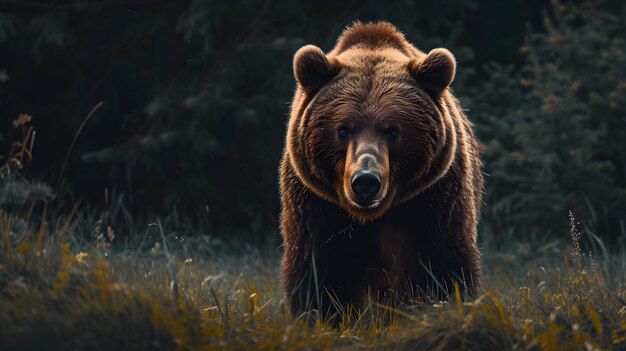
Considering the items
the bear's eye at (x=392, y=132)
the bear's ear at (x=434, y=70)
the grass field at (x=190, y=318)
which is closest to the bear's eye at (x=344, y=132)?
the bear's eye at (x=392, y=132)

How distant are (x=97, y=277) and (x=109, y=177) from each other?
5.36 m

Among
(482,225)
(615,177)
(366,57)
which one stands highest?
(366,57)

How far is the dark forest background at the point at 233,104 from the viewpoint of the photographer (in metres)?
7.95

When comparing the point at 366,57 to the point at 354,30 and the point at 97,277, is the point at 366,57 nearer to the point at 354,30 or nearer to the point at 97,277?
the point at 354,30

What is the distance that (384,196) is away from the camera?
4.36 metres

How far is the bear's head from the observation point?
445cm

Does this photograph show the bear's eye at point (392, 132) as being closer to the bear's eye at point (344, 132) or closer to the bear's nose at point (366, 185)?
the bear's eye at point (344, 132)

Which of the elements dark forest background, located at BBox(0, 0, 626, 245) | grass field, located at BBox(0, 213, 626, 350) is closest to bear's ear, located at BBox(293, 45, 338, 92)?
grass field, located at BBox(0, 213, 626, 350)

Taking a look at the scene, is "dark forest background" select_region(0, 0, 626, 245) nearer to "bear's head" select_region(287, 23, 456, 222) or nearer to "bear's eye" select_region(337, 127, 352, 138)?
"bear's head" select_region(287, 23, 456, 222)

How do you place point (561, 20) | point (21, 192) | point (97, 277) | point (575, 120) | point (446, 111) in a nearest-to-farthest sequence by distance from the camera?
point (97, 277)
point (21, 192)
point (446, 111)
point (575, 120)
point (561, 20)

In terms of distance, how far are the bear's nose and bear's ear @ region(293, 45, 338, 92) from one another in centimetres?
84

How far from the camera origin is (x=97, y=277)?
3328 millimetres

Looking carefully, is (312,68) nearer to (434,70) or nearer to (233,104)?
(434,70)

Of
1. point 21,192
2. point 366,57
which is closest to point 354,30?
point 366,57
